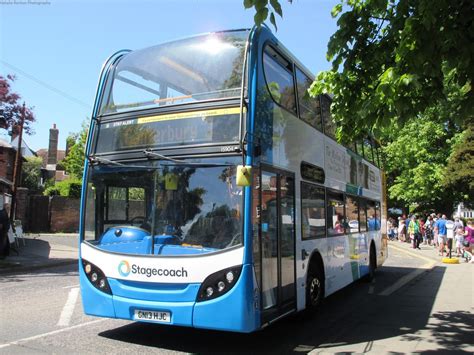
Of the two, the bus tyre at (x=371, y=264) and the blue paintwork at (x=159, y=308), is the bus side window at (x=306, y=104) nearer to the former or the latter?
the blue paintwork at (x=159, y=308)

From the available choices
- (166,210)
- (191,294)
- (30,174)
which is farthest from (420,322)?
(30,174)

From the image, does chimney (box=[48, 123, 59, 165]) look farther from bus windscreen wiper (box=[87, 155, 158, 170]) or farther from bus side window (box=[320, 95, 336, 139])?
bus windscreen wiper (box=[87, 155, 158, 170])

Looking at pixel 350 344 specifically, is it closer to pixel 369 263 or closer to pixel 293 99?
pixel 293 99

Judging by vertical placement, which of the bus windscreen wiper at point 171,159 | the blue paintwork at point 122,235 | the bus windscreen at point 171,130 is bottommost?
the blue paintwork at point 122,235

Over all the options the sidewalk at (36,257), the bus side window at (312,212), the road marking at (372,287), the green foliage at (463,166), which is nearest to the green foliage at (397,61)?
the bus side window at (312,212)

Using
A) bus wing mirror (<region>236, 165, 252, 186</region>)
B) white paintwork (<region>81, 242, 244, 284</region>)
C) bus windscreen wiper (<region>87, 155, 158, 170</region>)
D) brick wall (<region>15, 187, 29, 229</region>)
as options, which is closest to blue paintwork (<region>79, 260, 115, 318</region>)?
white paintwork (<region>81, 242, 244, 284</region>)

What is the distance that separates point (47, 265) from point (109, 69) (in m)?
9.29

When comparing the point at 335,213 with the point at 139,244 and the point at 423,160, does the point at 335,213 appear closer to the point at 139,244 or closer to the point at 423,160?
the point at 139,244

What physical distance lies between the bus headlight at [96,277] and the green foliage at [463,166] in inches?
1095

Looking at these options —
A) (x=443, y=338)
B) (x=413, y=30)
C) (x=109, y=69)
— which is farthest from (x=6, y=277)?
(x=413, y=30)

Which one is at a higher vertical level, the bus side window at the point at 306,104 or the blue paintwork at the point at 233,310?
the bus side window at the point at 306,104

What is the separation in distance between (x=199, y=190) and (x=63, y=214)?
1011 inches

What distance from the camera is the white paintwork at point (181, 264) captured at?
526 centimetres

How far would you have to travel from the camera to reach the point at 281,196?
20.9 ft
